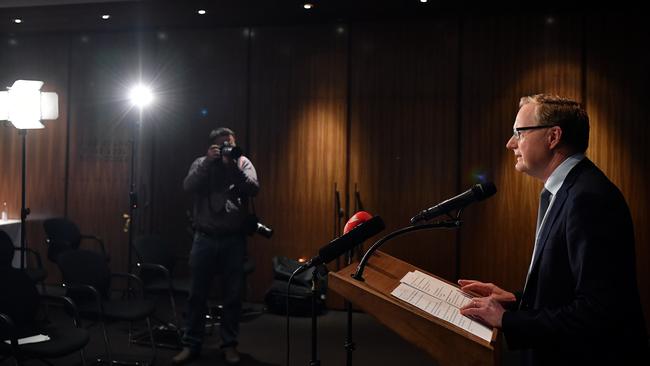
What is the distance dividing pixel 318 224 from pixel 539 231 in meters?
4.18

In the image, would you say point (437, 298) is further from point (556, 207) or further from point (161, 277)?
point (161, 277)

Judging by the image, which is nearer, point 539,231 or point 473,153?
point 539,231

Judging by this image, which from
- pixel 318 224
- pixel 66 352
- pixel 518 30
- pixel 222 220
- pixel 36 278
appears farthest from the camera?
pixel 318 224

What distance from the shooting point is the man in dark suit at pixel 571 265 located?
130 cm

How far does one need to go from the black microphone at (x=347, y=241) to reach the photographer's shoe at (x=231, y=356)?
2476 mm

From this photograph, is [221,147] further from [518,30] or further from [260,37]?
[518,30]

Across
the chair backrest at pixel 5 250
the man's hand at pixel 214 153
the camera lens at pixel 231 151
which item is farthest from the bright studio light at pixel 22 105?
the camera lens at pixel 231 151

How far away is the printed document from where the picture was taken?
1366 mm

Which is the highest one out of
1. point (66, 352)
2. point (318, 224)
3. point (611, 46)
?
point (611, 46)

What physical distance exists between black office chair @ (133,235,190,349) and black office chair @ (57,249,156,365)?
16.5 inches

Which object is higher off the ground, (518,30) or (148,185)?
(518,30)

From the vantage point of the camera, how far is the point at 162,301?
575 cm

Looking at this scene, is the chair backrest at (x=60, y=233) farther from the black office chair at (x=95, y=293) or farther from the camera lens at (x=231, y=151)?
the camera lens at (x=231, y=151)

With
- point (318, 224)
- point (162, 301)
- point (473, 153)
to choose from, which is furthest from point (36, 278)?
point (473, 153)
